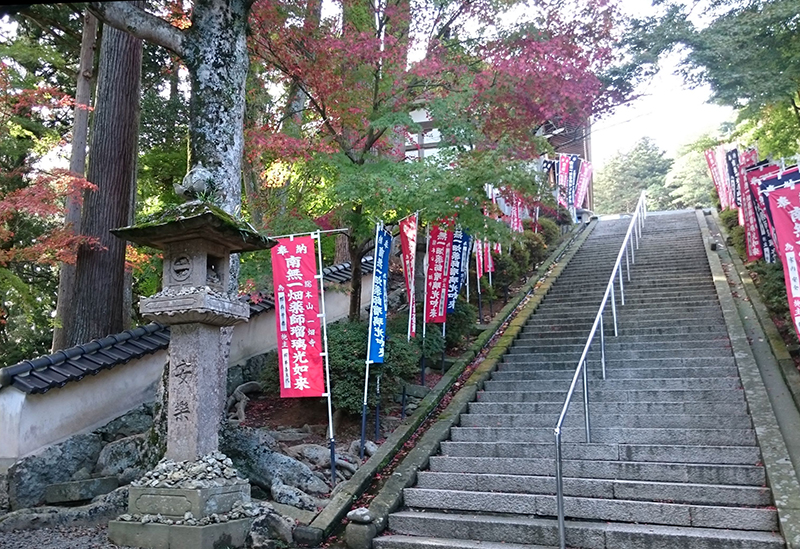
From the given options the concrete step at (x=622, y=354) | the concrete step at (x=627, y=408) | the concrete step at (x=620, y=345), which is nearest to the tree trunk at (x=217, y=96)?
the concrete step at (x=627, y=408)

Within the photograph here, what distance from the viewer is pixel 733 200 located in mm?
18078

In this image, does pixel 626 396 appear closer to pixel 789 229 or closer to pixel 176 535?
pixel 789 229

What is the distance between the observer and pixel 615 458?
7.22 m

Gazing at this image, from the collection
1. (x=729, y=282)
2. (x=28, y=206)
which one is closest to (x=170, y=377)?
(x=28, y=206)

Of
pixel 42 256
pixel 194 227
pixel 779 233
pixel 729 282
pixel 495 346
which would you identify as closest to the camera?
pixel 194 227


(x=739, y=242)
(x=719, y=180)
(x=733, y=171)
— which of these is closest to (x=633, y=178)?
(x=719, y=180)

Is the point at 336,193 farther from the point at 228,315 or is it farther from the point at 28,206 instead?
the point at 28,206

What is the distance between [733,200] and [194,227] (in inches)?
676

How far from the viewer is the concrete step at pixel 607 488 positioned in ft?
20.2

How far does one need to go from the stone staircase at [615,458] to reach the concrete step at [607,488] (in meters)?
0.01

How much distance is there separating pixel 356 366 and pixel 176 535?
3.83m

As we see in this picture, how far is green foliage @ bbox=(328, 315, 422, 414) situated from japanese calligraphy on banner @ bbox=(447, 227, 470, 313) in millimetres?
2278

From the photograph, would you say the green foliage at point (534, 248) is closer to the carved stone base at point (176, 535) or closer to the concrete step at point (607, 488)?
the concrete step at point (607, 488)

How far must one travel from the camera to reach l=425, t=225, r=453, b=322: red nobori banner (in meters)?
10.8
